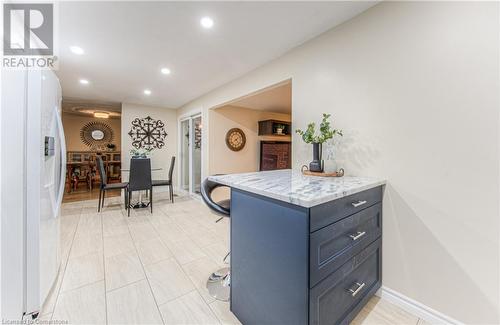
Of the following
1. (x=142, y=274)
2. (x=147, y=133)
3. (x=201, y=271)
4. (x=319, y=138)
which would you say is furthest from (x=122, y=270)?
(x=147, y=133)

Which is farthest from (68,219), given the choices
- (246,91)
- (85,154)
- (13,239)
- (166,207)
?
(85,154)

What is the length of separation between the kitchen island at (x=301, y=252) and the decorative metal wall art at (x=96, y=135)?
8.34 m

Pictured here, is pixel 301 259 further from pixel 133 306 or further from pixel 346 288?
pixel 133 306

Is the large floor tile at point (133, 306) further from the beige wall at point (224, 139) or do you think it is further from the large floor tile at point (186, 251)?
the beige wall at point (224, 139)

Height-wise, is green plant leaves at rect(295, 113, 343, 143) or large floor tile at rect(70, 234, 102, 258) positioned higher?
green plant leaves at rect(295, 113, 343, 143)

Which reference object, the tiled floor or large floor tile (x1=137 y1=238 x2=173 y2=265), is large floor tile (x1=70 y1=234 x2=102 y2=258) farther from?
large floor tile (x1=137 y1=238 x2=173 y2=265)

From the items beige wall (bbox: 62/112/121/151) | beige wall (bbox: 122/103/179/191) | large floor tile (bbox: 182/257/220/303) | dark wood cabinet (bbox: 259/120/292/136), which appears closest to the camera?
large floor tile (bbox: 182/257/220/303)

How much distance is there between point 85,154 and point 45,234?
695 centimetres

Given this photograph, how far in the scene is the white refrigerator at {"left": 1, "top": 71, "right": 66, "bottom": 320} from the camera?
1.11m

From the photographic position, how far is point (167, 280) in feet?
5.89

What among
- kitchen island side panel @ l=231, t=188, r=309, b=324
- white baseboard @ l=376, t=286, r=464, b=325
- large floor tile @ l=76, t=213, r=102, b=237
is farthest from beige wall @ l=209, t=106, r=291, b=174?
white baseboard @ l=376, t=286, r=464, b=325

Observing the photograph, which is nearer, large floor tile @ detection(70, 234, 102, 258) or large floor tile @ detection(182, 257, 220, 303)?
large floor tile @ detection(182, 257, 220, 303)

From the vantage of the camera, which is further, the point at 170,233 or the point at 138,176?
the point at 138,176

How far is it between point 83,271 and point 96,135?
24.4ft
